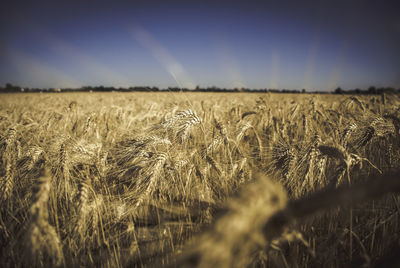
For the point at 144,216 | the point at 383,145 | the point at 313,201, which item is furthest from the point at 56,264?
the point at 383,145

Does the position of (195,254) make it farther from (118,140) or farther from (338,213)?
(118,140)

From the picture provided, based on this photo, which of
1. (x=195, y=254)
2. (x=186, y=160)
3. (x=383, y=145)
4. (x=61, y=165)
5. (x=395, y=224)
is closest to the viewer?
(x=195, y=254)

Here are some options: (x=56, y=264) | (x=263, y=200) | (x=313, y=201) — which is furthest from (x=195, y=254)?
(x=56, y=264)

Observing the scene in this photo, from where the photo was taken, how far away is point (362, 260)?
0.88m

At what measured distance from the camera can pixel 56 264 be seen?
936 millimetres

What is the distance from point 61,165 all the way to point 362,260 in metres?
2.09

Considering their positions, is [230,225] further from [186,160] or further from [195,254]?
[186,160]

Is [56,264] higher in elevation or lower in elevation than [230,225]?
lower

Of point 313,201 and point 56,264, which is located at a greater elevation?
point 313,201

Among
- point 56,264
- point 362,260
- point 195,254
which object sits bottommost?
point 56,264

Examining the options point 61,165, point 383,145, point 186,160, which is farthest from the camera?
point 383,145

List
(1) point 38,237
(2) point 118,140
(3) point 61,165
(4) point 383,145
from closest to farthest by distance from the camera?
(1) point 38,237 < (3) point 61,165 < (4) point 383,145 < (2) point 118,140

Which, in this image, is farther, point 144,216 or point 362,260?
point 144,216

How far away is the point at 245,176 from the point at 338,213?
2.70ft
